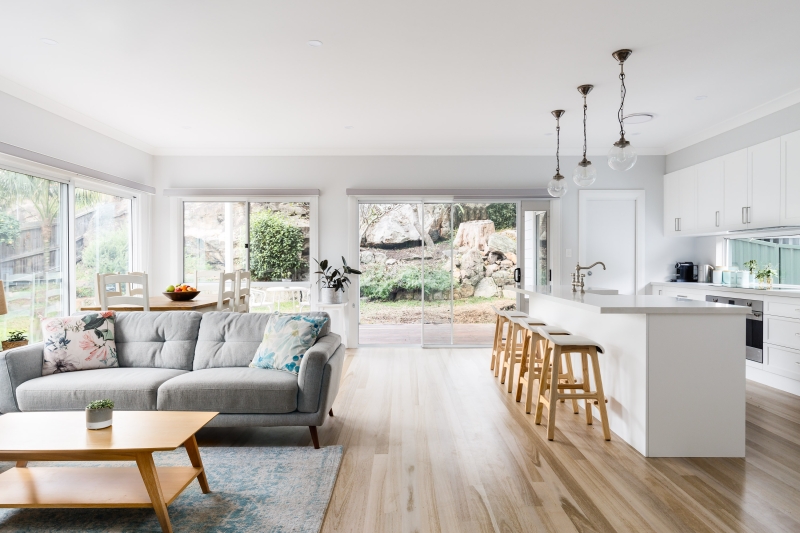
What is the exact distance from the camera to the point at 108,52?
10.7 feet

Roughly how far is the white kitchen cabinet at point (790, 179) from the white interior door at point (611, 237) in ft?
6.32

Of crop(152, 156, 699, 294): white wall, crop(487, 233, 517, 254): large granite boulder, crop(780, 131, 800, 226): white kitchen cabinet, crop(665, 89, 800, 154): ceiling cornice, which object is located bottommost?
crop(487, 233, 517, 254): large granite boulder

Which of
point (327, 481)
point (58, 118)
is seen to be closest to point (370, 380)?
point (327, 481)

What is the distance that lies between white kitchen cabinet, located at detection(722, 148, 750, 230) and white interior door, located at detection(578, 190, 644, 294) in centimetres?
122

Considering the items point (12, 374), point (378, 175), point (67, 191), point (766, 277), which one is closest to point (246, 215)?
point (378, 175)

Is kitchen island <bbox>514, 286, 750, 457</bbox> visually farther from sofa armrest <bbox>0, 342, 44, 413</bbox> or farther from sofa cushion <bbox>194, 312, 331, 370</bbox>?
sofa armrest <bbox>0, 342, 44, 413</bbox>

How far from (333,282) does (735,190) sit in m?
4.59

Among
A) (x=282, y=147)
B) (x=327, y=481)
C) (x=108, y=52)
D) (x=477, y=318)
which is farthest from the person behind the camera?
(x=477, y=318)

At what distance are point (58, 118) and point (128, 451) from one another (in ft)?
13.2

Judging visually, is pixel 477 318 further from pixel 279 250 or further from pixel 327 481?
pixel 327 481

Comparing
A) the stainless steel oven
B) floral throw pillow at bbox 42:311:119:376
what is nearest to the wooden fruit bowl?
floral throw pillow at bbox 42:311:119:376

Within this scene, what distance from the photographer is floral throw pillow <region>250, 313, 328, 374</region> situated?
301cm

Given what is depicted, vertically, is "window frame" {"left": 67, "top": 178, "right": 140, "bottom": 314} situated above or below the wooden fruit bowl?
above

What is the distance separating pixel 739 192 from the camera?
472 cm
